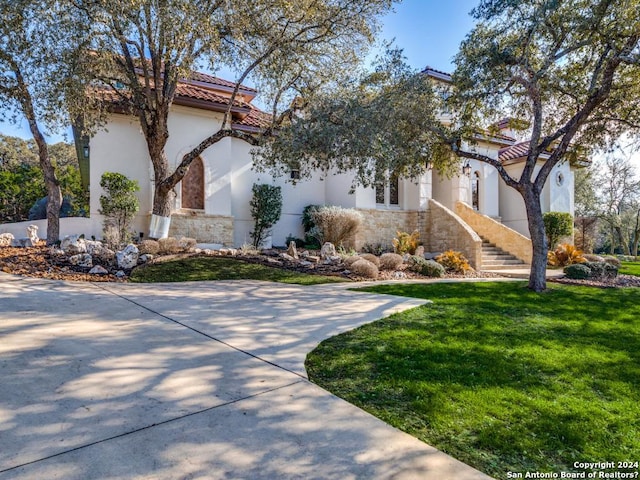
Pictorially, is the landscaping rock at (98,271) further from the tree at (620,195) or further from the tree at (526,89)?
the tree at (620,195)

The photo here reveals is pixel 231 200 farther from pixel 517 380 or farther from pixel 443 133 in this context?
pixel 517 380

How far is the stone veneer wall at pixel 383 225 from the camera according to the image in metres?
17.0

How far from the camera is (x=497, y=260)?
647 inches

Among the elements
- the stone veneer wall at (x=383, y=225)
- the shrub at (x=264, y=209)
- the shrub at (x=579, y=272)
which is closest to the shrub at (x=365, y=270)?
the stone veneer wall at (x=383, y=225)

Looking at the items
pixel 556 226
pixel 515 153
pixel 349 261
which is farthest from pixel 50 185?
pixel 515 153

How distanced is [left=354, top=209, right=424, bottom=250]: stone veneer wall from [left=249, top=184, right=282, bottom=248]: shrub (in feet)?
11.5

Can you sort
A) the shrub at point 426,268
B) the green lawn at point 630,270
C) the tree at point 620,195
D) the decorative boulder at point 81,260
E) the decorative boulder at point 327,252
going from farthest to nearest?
the tree at point 620,195 → the green lawn at point 630,270 → the decorative boulder at point 327,252 → the shrub at point 426,268 → the decorative boulder at point 81,260

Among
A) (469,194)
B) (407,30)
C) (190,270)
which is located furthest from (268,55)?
(469,194)

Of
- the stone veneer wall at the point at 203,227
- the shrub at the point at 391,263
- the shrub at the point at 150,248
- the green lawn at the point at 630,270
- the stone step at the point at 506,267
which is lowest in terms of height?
the green lawn at the point at 630,270

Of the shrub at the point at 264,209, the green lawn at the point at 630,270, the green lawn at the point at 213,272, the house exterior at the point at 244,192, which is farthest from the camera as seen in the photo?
the shrub at the point at 264,209

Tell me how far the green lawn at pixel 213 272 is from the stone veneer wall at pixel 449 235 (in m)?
7.35

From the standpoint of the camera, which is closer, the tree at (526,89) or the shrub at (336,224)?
the tree at (526,89)

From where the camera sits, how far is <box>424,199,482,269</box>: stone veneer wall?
1496cm

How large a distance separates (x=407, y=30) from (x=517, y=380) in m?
10.6
